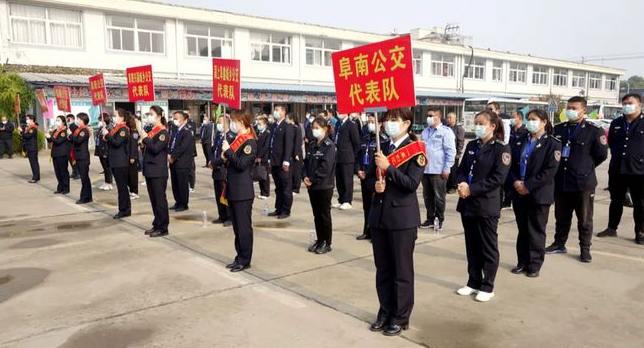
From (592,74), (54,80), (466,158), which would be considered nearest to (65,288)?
(466,158)

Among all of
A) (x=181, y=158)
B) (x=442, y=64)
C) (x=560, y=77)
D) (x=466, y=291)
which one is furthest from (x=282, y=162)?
(x=560, y=77)

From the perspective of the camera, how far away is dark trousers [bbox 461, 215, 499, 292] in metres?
4.50

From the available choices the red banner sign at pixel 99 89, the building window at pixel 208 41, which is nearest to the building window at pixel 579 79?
the building window at pixel 208 41

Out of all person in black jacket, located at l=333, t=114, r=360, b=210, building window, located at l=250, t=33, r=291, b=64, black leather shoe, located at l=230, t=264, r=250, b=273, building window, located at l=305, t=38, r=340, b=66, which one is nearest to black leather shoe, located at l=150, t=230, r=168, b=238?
black leather shoe, located at l=230, t=264, r=250, b=273

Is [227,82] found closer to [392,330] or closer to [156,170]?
[156,170]

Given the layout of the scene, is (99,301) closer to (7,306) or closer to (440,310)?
(7,306)

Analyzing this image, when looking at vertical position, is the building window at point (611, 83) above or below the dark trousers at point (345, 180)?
above

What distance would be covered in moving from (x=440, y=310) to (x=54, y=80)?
20.9m

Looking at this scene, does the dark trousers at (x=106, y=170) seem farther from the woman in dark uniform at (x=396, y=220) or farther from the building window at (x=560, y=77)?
the building window at (x=560, y=77)

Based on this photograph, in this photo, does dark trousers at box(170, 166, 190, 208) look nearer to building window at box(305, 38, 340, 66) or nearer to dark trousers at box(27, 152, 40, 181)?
dark trousers at box(27, 152, 40, 181)

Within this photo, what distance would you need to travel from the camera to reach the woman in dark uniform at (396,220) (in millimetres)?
3744

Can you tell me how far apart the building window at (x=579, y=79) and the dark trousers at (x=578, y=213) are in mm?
56047

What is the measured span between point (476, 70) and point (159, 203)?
42.4 metres

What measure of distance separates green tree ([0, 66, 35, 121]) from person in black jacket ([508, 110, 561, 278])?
67.0ft
